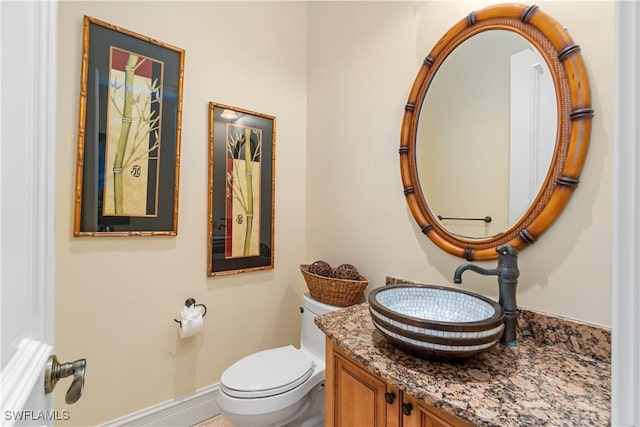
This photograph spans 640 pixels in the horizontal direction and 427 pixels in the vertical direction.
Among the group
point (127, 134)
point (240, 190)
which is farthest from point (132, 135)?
point (240, 190)

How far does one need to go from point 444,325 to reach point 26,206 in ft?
3.10

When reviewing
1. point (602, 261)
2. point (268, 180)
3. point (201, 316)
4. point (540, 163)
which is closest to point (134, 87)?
point (268, 180)

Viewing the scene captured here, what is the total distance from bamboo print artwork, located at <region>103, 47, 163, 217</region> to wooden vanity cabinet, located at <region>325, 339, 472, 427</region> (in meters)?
1.24

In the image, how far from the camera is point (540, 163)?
3.43 ft

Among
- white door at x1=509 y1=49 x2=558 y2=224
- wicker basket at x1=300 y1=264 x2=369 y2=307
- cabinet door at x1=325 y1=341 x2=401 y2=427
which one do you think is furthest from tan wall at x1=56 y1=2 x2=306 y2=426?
white door at x1=509 y1=49 x2=558 y2=224

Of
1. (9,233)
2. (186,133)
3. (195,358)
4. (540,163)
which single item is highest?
(186,133)

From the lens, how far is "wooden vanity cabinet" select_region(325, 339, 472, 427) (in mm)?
775

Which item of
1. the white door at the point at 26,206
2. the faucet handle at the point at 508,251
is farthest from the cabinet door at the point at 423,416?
the white door at the point at 26,206

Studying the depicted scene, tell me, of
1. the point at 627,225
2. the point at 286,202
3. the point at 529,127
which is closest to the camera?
the point at 627,225

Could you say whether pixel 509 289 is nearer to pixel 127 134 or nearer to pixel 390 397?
pixel 390 397

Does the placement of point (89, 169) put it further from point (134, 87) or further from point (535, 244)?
point (535, 244)

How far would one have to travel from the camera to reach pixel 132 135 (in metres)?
1.50

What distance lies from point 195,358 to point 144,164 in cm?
117

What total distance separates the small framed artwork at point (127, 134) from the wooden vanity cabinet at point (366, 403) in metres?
1.16
